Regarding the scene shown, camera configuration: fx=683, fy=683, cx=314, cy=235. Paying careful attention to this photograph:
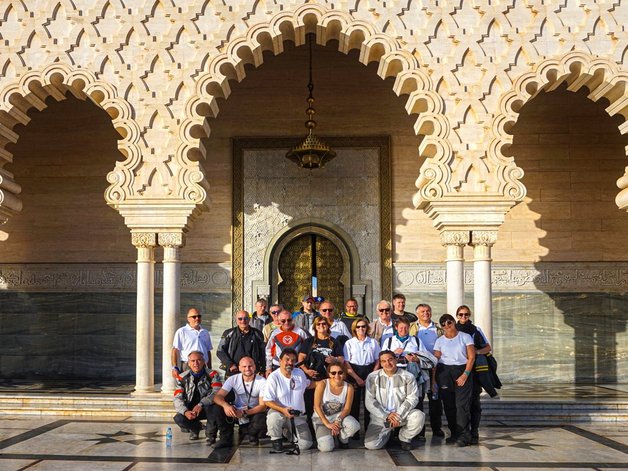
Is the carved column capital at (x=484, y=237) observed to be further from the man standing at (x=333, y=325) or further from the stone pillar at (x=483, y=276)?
the man standing at (x=333, y=325)

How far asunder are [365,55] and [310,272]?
338 centimetres

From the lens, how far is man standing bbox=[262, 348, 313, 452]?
514cm

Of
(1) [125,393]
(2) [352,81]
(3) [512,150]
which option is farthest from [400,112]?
(1) [125,393]

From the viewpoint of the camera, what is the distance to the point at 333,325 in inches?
246

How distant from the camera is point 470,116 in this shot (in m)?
7.38

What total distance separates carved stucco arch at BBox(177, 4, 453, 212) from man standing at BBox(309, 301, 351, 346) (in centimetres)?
Answer: 185

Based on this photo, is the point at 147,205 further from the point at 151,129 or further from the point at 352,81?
the point at 352,81

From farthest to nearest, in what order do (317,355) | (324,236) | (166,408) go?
(324,236) < (166,408) < (317,355)

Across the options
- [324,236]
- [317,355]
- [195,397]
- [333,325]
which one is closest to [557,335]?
[324,236]

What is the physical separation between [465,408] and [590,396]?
3005 millimetres

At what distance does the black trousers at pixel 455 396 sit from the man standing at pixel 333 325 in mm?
960

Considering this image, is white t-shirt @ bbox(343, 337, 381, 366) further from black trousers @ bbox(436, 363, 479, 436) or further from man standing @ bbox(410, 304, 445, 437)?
black trousers @ bbox(436, 363, 479, 436)

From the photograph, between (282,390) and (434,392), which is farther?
(434,392)

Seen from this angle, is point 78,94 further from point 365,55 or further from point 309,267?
point 309,267
